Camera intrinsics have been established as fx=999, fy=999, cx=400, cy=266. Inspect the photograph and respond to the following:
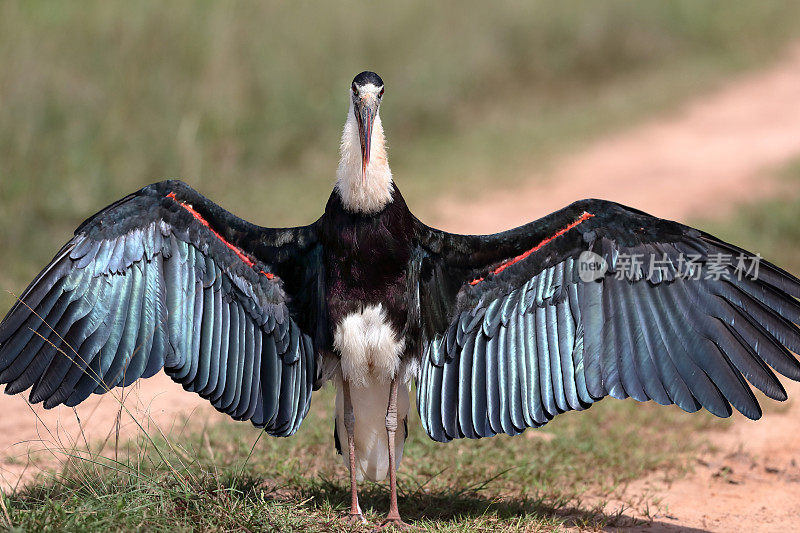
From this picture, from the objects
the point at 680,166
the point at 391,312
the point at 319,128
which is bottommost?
the point at 391,312

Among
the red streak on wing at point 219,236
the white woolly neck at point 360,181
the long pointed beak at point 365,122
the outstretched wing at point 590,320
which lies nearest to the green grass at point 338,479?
the outstretched wing at point 590,320

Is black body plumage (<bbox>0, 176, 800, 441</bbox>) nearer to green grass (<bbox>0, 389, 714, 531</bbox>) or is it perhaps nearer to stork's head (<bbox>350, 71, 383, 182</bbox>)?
stork's head (<bbox>350, 71, 383, 182</bbox>)

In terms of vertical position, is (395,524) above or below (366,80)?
below

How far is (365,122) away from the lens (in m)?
3.61

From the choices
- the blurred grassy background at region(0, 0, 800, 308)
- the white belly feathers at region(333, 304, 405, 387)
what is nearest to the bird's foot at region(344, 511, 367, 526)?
the white belly feathers at region(333, 304, 405, 387)

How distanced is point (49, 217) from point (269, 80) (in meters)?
2.71

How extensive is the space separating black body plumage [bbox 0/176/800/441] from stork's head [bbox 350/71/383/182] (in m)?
0.22

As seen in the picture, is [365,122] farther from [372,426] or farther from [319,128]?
[319,128]

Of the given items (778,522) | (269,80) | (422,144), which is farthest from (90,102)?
(778,522)

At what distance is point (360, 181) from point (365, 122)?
22cm

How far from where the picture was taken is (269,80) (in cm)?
914

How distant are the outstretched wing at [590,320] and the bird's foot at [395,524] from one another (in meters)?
0.34

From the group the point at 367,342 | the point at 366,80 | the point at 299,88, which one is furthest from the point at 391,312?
the point at 299,88

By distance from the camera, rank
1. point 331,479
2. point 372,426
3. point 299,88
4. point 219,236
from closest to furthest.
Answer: point 219,236 < point 372,426 < point 331,479 < point 299,88
